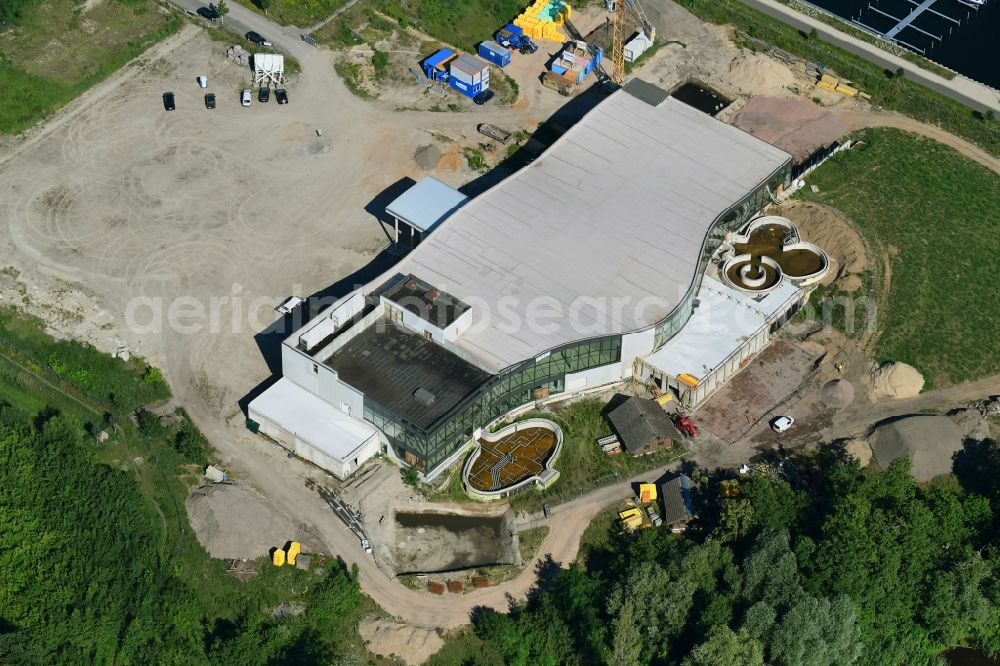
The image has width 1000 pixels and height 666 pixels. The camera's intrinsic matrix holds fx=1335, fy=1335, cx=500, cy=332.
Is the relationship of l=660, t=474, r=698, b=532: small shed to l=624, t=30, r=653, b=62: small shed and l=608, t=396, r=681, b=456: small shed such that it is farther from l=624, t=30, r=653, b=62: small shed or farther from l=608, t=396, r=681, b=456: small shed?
l=624, t=30, r=653, b=62: small shed

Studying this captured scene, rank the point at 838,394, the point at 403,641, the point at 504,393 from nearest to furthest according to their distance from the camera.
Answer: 1. the point at 403,641
2. the point at 504,393
3. the point at 838,394

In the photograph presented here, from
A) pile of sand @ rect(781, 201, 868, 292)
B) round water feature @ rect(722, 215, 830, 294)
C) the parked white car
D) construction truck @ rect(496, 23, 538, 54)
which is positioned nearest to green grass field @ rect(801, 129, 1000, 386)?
pile of sand @ rect(781, 201, 868, 292)

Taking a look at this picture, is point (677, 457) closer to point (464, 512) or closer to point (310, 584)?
point (464, 512)

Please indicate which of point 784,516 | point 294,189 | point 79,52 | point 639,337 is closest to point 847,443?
point 784,516

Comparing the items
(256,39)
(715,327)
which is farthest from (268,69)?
(715,327)

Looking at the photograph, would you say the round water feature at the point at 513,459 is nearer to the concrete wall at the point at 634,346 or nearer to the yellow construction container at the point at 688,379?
the concrete wall at the point at 634,346

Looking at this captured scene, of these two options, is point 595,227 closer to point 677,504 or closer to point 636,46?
point 677,504
